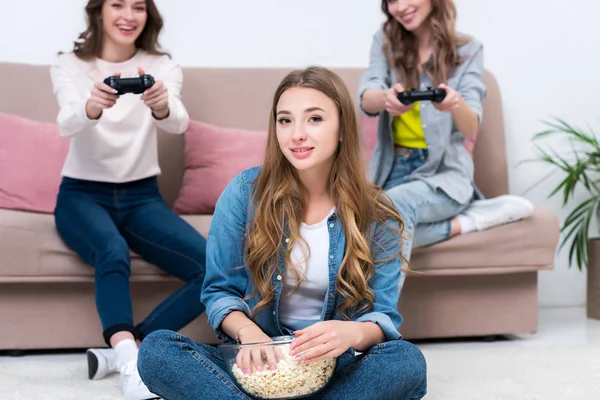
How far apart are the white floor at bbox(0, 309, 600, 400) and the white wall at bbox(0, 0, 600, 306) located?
943mm

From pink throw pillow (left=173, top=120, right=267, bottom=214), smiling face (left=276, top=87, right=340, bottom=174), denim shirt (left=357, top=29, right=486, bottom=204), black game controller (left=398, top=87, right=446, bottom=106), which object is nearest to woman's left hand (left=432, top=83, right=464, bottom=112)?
black game controller (left=398, top=87, right=446, bottom=106)

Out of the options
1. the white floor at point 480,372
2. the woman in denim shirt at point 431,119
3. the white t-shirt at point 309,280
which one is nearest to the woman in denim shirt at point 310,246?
the white t-shirt at point 309,280

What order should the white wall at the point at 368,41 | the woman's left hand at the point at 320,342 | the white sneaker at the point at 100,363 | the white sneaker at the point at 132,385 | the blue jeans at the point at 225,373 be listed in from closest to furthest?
the woman's left hand at the point at 320,342 < the blue jeans at the point at 225,373 < the white sneaker at the point at 132,385 < the white sneaker at the point at 100,363 < the white wall at the point at 368,41

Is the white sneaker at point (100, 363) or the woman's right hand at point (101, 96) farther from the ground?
the woman's right hand at point (101, 96)

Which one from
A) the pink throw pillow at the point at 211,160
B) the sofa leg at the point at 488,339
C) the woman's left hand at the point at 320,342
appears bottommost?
the sofa leg at the point at 488,339

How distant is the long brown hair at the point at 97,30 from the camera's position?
2.48m

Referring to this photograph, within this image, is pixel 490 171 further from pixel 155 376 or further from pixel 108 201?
pixel 155 376

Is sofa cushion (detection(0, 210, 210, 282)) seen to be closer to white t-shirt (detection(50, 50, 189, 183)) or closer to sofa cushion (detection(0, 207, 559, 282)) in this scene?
sofa cushion (detection(0, 207, 559, 282))

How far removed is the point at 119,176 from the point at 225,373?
102 centimetres

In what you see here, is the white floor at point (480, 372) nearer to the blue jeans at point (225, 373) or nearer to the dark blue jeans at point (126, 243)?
the dark blue jeans at point (126, 243)

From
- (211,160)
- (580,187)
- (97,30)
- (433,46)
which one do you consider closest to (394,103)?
(433,46)

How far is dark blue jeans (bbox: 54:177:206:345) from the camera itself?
7.10ft

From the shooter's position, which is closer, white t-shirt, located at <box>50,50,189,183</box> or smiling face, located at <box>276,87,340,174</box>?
smiling face, located at <box>276,87,340,174</box>

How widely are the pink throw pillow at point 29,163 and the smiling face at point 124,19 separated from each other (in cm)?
46
